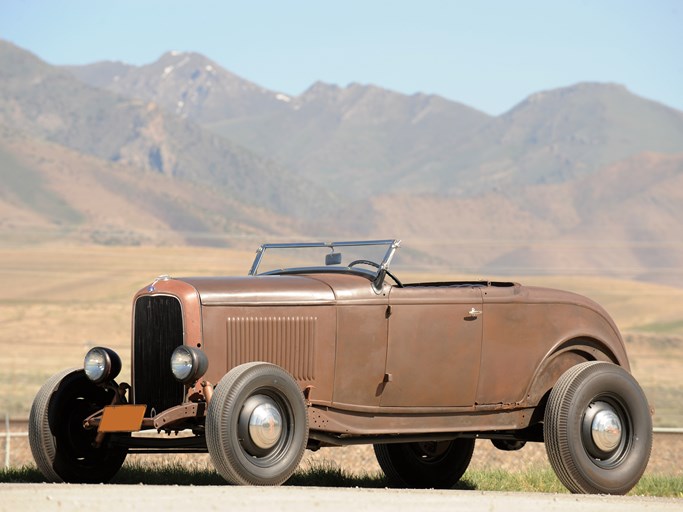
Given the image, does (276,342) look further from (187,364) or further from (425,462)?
(425,462)

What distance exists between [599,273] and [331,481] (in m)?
163

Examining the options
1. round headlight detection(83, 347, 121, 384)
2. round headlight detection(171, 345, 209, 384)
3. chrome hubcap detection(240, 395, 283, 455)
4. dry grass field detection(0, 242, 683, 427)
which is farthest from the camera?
dry grass field detection(0, 242, 683, 427)

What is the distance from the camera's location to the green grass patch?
9375mm

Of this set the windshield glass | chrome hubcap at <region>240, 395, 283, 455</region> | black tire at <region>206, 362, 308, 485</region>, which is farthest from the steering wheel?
chrome hubcap at <region>240, 395, 283, 455</region>

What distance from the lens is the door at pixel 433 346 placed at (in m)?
8.53

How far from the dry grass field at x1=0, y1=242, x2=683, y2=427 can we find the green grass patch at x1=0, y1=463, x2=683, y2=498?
1321cm

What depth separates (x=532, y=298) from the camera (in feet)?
29.7

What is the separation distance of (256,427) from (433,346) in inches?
64.8

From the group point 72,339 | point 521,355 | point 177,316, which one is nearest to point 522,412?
point 521,355

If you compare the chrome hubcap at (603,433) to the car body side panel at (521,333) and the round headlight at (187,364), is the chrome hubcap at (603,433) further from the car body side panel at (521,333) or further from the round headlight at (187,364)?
the round headlight at (187,364)

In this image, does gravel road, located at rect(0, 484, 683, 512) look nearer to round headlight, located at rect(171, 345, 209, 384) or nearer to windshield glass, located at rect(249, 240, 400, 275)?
round headlight, located at rect(171, 345, 209, 384)

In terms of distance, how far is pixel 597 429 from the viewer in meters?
8.80

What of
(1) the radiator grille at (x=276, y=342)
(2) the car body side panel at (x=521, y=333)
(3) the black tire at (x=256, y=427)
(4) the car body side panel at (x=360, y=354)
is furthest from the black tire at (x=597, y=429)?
(3) the black tire at (x=256, y=427)

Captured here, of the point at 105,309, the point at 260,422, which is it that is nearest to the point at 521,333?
the point at 260,422
